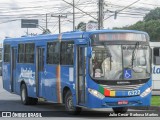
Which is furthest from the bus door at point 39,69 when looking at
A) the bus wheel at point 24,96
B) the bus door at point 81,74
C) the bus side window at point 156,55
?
the bus side window at point 156,55

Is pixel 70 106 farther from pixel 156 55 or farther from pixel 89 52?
pixel 156 55

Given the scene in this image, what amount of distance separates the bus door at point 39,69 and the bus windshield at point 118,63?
4611 millimetres

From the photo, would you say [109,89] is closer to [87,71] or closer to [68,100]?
[87,71]

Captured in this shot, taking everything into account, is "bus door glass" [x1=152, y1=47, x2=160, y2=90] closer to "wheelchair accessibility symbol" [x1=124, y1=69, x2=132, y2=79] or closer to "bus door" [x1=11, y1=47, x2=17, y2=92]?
"bus door" [x1=11, y1=47, x2=17, y2=92]

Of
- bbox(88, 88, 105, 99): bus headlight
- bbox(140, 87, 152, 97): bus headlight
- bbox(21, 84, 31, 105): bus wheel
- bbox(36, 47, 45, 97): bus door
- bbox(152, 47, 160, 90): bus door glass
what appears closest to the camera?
bbox(88, 88, 105, 99): bus headlight

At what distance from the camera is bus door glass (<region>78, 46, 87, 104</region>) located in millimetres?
17078

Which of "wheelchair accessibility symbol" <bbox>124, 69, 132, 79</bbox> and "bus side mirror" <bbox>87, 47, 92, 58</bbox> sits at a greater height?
"bus side mirror" <bbox>87, 47, 92, 58</bbox>

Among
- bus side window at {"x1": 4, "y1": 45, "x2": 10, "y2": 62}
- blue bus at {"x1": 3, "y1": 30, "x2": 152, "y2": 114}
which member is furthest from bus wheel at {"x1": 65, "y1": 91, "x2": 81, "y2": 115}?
bus side window at {"x1": 4, "y1": 45, "x2": 10, "y2": 62}

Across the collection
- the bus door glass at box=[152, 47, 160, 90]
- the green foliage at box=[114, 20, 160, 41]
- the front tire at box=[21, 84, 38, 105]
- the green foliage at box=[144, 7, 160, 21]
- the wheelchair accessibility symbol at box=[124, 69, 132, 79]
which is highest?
the green foliage at box=[144, 7, 160, 21]

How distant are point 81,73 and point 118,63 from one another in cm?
128

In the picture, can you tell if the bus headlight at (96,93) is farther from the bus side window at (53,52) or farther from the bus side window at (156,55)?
the bus side window at (156,55)

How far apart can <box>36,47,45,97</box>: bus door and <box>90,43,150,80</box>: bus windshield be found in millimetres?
4611

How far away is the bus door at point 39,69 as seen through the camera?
69.0ft

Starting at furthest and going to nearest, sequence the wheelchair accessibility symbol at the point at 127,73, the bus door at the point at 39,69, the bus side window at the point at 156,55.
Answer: the bus side window at the point at 156,55
the bus door at the point at 39,69
the wheelchair accessibility symbol at the point at 127,73
